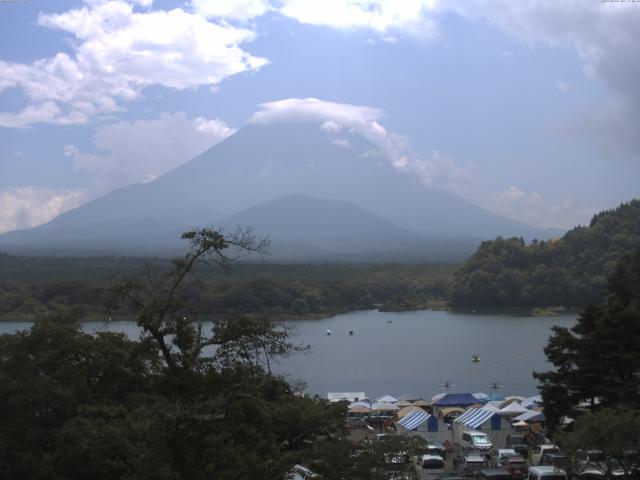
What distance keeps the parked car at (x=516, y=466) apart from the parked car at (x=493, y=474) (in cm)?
14

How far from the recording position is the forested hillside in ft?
137

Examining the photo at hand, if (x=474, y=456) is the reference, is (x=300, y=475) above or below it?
above

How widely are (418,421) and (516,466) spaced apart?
4215mm

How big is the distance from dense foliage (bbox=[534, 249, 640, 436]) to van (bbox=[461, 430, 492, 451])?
51.2 inches

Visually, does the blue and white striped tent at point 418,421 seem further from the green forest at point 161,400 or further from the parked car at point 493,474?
the green forest at point 161,400

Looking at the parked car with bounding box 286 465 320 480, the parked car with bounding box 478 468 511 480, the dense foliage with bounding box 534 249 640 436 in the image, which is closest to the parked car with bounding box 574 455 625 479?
the parked car with bounding box 478 468 511 480

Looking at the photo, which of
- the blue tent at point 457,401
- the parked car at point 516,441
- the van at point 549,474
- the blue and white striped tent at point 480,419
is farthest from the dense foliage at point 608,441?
the blue tent at point 457,401

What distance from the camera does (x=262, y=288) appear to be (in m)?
39.9

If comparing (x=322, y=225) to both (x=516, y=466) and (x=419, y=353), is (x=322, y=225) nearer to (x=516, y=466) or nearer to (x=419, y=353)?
(x=419, y=353)

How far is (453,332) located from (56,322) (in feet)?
90.7

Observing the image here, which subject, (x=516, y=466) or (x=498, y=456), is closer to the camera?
(x=516, y=466)

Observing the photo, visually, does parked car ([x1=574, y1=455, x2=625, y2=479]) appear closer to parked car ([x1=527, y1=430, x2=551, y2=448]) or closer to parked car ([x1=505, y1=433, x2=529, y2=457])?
parked car ([x1=527, y1=430, x2=551, y2=448])

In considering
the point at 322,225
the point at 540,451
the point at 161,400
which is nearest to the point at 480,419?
the point at 540,451

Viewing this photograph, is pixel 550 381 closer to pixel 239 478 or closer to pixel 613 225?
pixel 239 478
